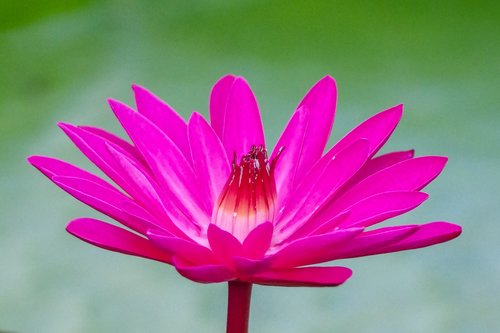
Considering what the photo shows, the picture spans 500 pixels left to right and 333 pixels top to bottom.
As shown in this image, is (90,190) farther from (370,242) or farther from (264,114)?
(264,114)

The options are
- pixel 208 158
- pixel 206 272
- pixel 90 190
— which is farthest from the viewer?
pixel 208 158

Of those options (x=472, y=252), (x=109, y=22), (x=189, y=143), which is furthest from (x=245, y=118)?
(x=109, y=22)

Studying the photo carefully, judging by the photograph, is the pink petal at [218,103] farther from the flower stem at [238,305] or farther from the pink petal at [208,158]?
the flower stem at [238,305]

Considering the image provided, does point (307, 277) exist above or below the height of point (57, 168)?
below

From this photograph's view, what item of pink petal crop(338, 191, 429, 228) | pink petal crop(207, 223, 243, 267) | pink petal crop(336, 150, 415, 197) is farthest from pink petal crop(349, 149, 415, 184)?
pink petal crop(207, 223, 243, 267)

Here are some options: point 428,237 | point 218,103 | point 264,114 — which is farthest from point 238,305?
point 264,114
